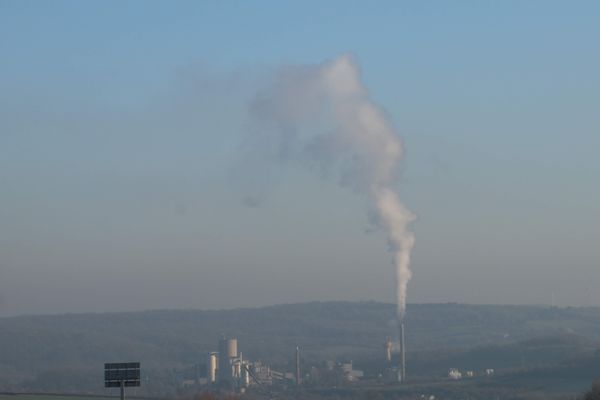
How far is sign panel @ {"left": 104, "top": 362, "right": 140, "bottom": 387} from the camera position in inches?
2790

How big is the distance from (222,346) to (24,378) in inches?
1039

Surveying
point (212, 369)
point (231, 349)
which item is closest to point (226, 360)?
point (231, 349)

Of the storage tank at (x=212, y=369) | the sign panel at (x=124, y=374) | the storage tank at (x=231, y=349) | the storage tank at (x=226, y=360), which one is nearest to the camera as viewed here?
the sign panel at (x=124, y=374)

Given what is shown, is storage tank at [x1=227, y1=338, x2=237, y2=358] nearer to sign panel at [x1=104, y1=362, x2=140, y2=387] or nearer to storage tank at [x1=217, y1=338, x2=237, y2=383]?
storage tank at [x1=217, y1=338, x2=237, y2=383]

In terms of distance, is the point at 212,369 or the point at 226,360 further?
the point at 226,360

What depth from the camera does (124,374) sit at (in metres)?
70.8

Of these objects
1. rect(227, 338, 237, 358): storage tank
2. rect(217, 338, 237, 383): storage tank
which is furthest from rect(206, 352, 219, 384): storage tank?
rect(227, 338, 237, 358): storage tank

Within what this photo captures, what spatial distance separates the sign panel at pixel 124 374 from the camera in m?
70.9

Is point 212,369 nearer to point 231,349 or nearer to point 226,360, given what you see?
point 226,360

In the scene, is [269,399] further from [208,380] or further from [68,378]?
[68,378]

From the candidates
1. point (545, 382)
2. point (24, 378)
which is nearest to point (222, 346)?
point (24, 378)

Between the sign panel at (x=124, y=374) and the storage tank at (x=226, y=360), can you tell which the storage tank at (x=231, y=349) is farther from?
the sign panel at (x=124, y=374)

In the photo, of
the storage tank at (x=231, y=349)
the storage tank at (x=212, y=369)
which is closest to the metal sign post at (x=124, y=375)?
the storage tank at (x=212, y=369)

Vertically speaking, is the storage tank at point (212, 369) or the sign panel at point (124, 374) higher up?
the storage tank at point (212, 369)
